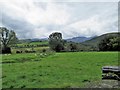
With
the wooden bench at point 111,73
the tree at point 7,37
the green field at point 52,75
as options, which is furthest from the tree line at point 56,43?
the wooden bench at point 111,73

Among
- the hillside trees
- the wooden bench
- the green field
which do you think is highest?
the hillside trees

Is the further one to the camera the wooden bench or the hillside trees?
the hillside trees

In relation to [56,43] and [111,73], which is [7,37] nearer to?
[56,43]

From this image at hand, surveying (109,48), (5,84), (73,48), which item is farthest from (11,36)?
(5,84)

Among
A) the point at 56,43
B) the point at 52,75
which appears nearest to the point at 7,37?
the point at 56,43

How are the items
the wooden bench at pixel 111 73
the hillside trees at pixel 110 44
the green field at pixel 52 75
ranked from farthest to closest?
the hillside trees at pixel 110 44 → the green field at pixel 52 75 → the wooden bench at pixel 111 73

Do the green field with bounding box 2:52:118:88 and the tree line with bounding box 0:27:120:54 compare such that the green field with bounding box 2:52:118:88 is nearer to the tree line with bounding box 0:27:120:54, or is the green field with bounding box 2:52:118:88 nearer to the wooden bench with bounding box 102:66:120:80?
the wooden bench with bounding box 102:66:120:80

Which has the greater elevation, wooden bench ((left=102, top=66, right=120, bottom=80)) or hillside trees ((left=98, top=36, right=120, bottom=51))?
hillside trees ((left=98, top=36, right=120, bottom=51))

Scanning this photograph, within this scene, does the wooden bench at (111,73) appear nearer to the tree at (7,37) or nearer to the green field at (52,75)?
the green field at (52,75)

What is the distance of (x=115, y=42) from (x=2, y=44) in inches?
2038

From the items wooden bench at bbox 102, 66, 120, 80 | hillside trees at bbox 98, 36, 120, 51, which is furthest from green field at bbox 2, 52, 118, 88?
hillside trees at bbox 98, 36, 120, 51

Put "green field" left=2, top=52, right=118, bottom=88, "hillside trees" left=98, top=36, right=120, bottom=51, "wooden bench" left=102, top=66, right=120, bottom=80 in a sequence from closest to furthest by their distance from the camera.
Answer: "wooden bench" left=102, top=66, right=120, bottom=80 → "green field" left=2, top=52, right=118, bottom=88 → "hillside trees" left=98, top=36, right=120, bottom=51

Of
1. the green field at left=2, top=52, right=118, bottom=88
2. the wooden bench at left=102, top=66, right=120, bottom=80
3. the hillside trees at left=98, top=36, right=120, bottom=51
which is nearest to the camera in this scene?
the wooden bench at left=102, top=66, right=120, bottom=80

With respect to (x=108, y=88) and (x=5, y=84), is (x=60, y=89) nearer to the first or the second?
(x=108, y=88)
